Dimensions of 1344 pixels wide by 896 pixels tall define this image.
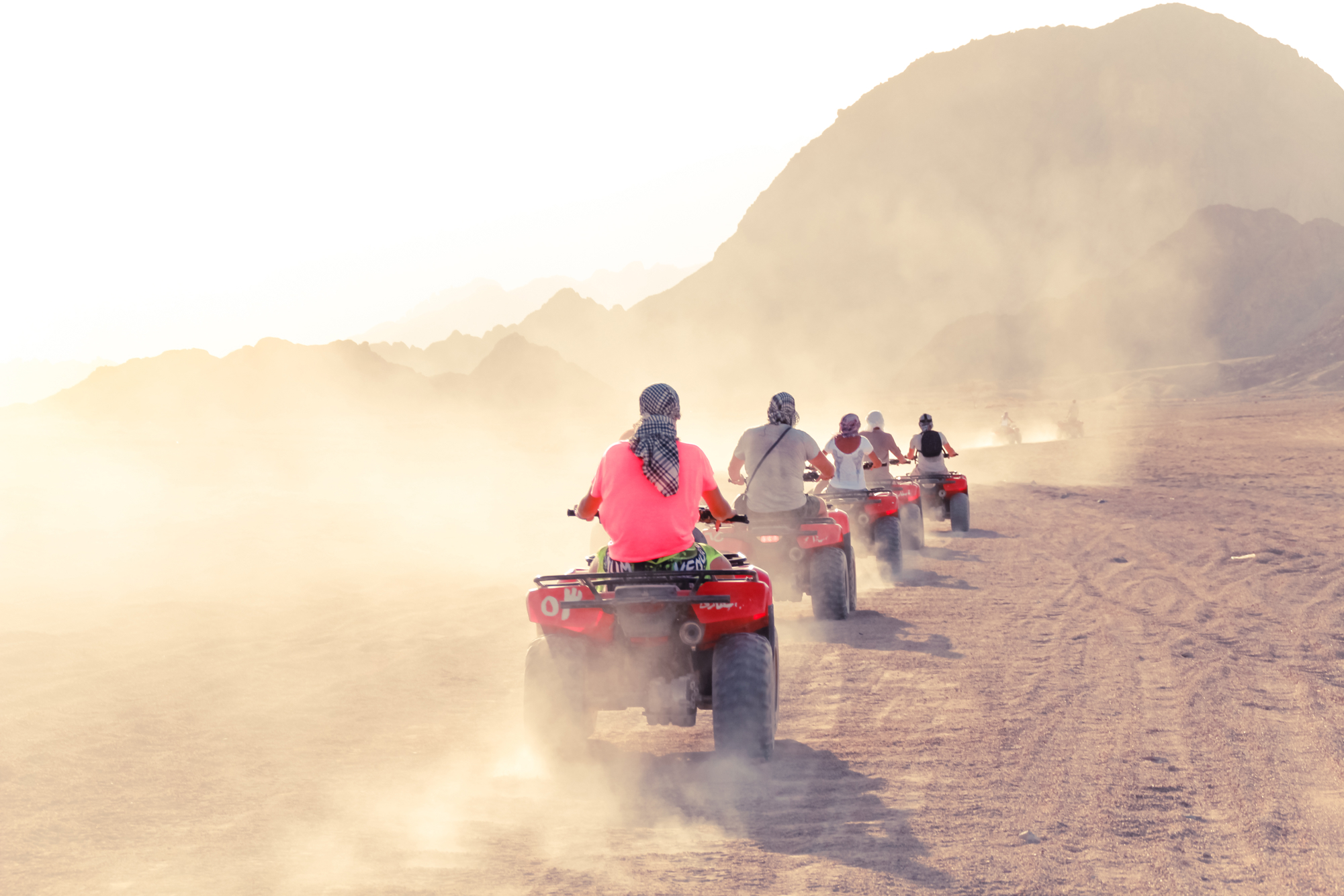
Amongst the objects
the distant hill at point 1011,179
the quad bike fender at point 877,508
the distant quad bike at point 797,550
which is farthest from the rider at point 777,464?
the distant hill at point 1011,179

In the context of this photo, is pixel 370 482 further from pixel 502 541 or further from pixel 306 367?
pixel 306 367

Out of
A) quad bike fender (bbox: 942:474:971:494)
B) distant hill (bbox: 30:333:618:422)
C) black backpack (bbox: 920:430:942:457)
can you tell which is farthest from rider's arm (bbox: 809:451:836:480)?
distant hill (bbox: 30:333:618:422)

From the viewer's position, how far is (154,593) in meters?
14.7

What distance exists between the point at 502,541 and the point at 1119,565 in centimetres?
1010

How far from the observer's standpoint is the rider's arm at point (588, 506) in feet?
22.1

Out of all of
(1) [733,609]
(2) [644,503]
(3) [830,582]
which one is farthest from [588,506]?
(3) [830,582]

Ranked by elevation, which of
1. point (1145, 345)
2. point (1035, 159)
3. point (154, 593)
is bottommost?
point (154, 593)

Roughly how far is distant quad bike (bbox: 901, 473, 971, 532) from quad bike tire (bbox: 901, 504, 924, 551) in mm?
2277

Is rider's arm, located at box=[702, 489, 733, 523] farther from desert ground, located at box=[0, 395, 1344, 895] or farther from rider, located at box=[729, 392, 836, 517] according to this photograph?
rider, located at box=[729, 392, 836, 517]

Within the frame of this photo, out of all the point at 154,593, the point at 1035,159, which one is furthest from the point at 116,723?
the point at 1035,159

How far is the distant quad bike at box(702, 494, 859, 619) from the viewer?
10.8 m

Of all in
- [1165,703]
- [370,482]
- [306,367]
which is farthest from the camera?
[306,367]

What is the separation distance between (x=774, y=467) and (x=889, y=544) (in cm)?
385

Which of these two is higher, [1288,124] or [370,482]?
[1288,124]
